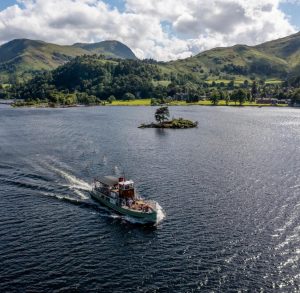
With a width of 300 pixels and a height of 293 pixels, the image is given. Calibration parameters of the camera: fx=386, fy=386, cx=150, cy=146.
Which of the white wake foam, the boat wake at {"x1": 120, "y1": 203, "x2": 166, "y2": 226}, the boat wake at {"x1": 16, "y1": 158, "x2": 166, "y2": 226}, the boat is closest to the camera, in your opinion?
the boat

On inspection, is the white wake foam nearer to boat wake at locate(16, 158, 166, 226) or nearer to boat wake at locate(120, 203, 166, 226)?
boat wake at locate(16, 158, 166, 226)

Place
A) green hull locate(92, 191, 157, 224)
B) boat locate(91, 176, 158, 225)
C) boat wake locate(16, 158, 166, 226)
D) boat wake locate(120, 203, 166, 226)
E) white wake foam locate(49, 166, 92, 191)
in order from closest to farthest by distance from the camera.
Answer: green hull locate(92, 191, 157, 224), boat locate(91, 176, 158, 225), boat wake locate(120, 203, 166, 226), boat wake locate(16, 158, 166, 226), white wake foam locate(49, 166, 92, 191)

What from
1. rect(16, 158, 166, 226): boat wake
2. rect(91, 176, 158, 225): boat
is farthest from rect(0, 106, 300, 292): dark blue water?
rect(91, 176, 158, 225): boat

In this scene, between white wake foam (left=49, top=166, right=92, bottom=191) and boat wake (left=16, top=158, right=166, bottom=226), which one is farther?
white wake foam (left=49, top=166, right=92, bottom=191)

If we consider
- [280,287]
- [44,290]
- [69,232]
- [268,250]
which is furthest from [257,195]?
[44,290]

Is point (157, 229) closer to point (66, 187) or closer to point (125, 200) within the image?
point (125, 200)

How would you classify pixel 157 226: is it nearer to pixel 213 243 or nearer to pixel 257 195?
pixel 213 243
